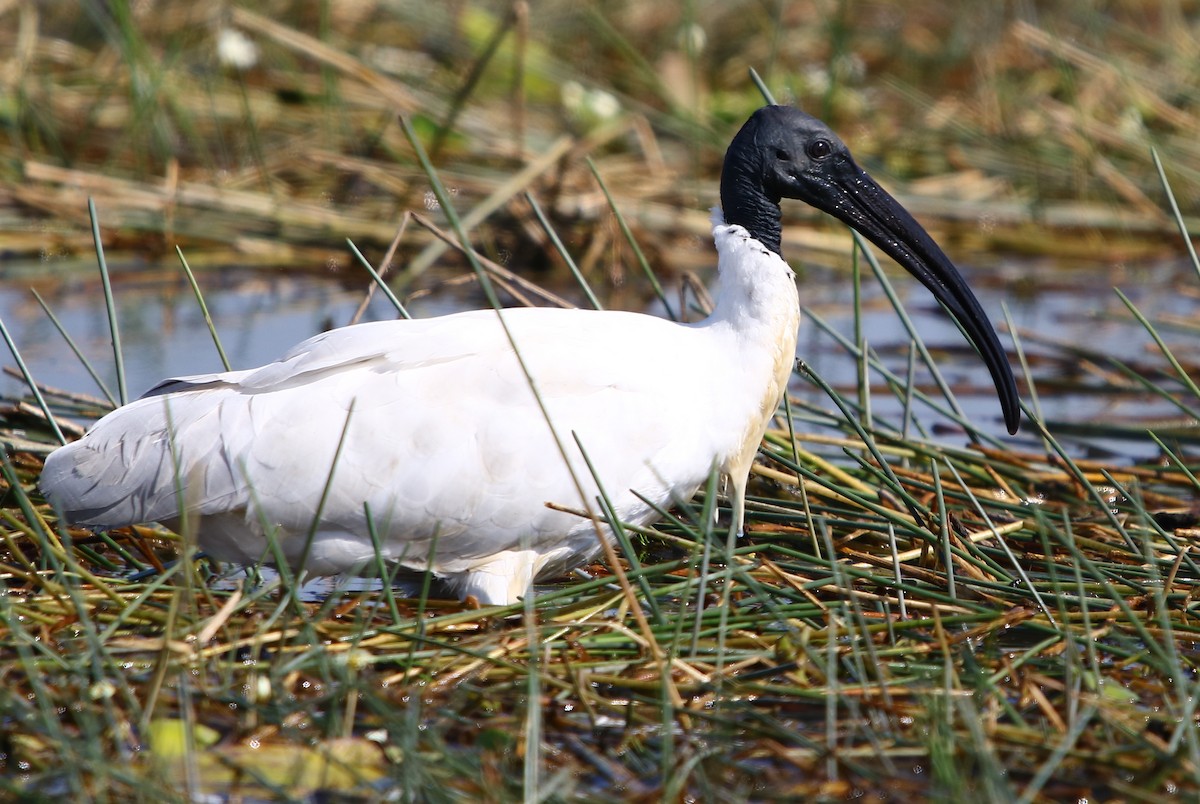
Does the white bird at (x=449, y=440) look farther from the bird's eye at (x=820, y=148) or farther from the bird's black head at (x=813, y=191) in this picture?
the bird's eye at (x=820, y=148)

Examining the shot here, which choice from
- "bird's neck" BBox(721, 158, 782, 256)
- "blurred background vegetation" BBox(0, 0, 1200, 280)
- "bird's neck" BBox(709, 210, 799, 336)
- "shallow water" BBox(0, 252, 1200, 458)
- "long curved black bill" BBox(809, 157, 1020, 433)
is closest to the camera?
"bird's neck" BBox(709, 210, 799, 336)

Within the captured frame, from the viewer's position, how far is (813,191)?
4988 mm

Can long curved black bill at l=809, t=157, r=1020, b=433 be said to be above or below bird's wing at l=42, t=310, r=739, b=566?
above

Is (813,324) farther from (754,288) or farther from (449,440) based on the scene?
(449,440)

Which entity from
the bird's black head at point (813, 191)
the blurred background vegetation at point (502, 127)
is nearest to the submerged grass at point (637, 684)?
the bird's black head at point (813, 191)

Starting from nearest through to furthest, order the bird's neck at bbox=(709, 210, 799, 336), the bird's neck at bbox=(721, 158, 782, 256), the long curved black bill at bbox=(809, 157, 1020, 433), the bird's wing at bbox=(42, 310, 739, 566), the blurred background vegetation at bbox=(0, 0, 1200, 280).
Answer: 1. the bird's wing at bbox=(42, 310, 739, 566)
2. the bird's neck at bbox=(709, 210, 799, 336)
3. the bird's neck at bbox=(721, 158, 782, 256)
4. the long curved black bill at bbox=(809, 157, 1020, 433)
5. the blurred background vegetation at bbox=(0, 0, 1200, 280)

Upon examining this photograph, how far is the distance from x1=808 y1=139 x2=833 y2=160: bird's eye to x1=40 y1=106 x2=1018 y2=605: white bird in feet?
1.77

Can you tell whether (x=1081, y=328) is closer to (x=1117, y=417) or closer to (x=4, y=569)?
(x=1117, y=417)

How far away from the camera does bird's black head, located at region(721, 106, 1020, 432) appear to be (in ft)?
16.2

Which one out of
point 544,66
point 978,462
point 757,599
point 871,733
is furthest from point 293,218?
point 871,733

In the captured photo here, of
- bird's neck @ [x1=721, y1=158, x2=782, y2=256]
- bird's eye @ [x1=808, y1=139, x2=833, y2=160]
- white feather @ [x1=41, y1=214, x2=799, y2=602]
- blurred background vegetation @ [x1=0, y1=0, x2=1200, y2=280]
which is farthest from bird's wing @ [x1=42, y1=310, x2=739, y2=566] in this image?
blurred background vegetation @ [x1=0, y1=0, x2=1200, y2=280]

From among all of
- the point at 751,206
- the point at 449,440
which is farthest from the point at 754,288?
the point at 449,440

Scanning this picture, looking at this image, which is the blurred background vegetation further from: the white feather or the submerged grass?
the submerged grass

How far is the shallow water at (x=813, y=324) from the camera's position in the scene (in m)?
7.59
